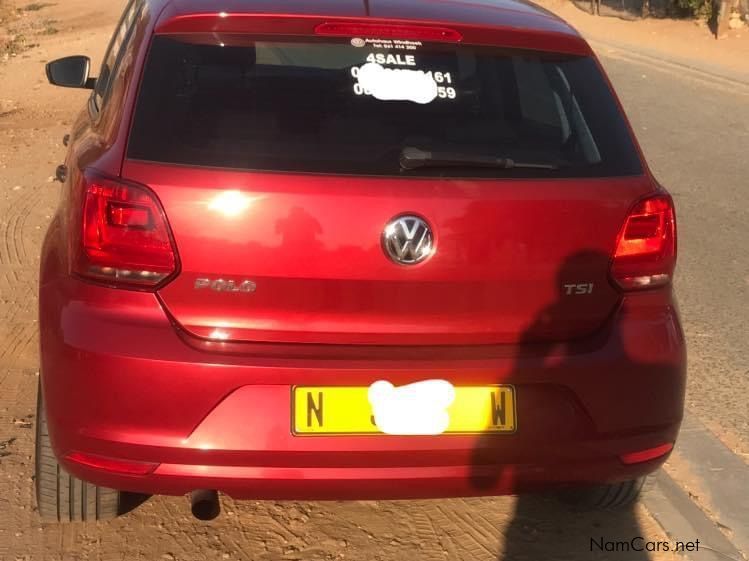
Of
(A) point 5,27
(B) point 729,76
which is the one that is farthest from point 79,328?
(A) point 5,27

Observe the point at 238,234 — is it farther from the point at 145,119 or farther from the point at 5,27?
the point at 5,27

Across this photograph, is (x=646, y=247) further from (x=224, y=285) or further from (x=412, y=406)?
(x=224, y=285)

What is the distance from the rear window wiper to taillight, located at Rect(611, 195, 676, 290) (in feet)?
1.13

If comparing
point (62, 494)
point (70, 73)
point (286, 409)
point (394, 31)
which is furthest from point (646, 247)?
point (70, 73)

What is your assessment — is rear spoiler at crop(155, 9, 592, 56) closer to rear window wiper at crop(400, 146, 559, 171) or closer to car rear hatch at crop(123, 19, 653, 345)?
car rear hatch at crop(123, 19, 653, 345)

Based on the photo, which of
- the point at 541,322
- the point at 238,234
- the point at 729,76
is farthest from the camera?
the point at 729,76

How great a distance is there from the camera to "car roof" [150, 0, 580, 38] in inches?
118

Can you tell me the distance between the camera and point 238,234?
2709 millimetres

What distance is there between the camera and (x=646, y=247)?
10.0 ft

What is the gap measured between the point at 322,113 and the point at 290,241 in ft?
1.31

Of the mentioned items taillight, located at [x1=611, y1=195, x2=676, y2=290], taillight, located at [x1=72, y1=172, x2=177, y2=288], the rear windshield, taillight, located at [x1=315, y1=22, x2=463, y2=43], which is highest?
taillight, located at [x1=315, y1=22, x2=463, y2=43]

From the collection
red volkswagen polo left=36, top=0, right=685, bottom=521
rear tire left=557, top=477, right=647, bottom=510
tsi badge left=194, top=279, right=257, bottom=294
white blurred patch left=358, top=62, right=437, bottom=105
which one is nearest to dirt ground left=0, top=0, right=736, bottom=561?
rear tire left=557, top=477, right=647, bottom=510

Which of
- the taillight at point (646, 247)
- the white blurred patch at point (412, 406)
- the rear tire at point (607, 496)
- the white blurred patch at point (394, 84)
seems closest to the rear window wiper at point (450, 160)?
the white blurred patch at point (394, 84)

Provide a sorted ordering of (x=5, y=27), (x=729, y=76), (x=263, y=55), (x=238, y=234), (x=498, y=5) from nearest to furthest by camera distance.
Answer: (x=238, y=234) → (x=263, y=55) → (x=498, y=5) → (x=729, y=76) → (x=5, y=27)
